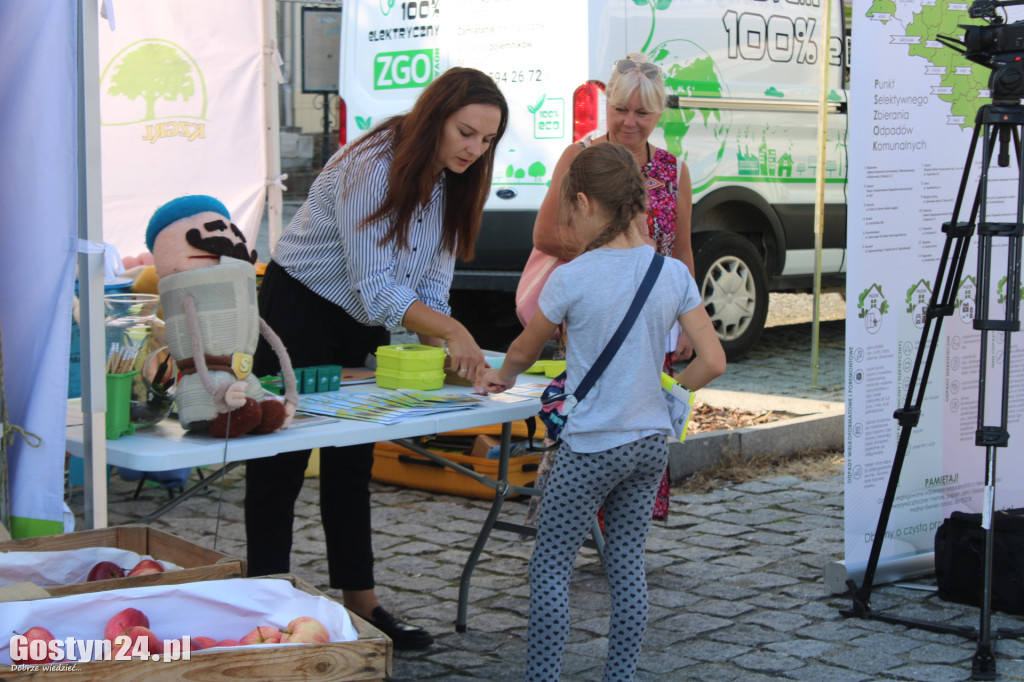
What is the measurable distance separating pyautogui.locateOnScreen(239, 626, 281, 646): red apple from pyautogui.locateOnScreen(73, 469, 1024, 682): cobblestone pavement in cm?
119

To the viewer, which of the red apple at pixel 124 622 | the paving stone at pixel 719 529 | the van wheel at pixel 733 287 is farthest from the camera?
the van wheel at pixel 733 287

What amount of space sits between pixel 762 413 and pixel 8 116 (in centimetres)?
449

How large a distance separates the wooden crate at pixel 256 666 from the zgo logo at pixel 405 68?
5188mm

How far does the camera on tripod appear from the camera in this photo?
321 centimetres

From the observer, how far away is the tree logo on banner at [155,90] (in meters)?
5.97

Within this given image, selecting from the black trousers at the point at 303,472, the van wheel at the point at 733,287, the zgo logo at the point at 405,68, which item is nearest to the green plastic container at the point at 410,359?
the black trousers at the point at 303,472

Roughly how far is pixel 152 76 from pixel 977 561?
451cm

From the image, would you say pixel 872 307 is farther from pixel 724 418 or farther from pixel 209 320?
pixel 724 418

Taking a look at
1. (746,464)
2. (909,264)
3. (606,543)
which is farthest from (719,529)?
(606,543)

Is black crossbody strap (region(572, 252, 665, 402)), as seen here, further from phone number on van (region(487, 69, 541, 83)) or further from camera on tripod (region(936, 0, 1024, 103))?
phone number on van (region(487, 69, 541, 83))

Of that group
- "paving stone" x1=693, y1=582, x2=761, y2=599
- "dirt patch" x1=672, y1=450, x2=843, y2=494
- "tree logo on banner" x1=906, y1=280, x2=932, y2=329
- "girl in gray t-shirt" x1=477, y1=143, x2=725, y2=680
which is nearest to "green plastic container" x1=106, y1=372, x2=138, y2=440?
"girl in gray t-shirt" x1=477, y1=143, x2=725, y2=680

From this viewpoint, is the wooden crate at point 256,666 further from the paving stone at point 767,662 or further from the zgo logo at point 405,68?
the zgo logo at point 405,68

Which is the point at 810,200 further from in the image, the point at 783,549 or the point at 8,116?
the point at 8,116

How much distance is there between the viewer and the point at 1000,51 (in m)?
3.25
